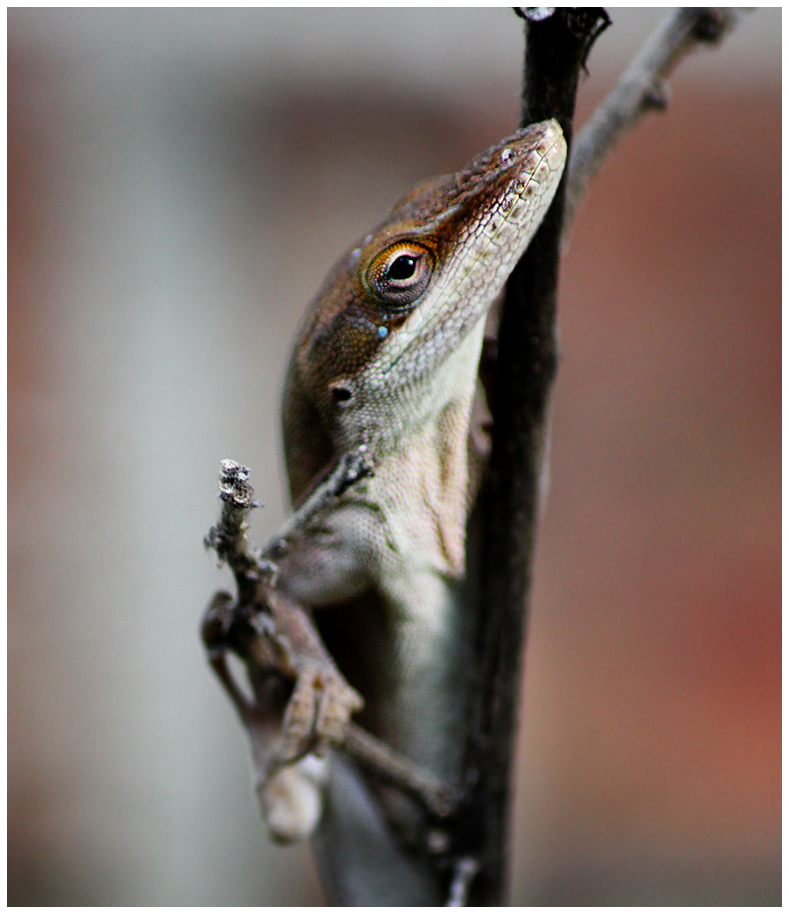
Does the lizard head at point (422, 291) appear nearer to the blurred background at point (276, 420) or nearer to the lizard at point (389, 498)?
the lizard at point (389, 498)

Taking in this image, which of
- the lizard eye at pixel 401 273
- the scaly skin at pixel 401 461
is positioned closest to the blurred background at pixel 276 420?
the scaly skin at pixel 401 461

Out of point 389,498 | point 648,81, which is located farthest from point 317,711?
point 648,81

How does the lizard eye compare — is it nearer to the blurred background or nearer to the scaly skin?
the scaly skin

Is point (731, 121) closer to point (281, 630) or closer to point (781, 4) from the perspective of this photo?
point (781, 4)

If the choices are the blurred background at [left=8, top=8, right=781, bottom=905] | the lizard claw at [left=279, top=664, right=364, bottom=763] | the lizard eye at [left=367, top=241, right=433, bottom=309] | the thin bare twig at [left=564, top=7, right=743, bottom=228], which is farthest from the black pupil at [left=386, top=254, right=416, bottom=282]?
the blurred background at [left=8, top=8, right=781, bottom=905]

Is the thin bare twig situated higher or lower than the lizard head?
higher

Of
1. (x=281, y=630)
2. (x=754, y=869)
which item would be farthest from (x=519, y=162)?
(x=754, y=869)

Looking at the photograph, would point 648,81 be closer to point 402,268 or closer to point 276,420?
point 402,268
